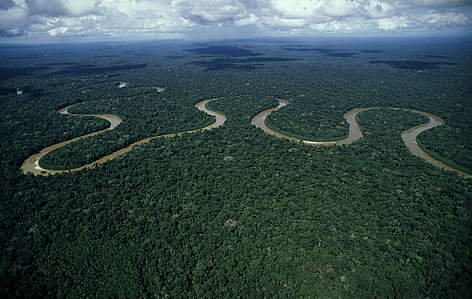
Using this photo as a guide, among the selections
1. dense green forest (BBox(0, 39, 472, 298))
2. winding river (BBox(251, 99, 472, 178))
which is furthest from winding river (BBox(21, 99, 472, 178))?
dense green forest (BBox(0, 39, 472, 298))

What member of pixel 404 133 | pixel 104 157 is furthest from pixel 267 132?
pixel 104 157

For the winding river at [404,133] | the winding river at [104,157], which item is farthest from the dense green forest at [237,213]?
the winding river at [404,133]

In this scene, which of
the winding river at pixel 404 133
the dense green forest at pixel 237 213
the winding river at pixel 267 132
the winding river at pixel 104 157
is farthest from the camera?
the winding river at pixel 404 133

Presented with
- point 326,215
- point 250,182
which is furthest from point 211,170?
point 326,215

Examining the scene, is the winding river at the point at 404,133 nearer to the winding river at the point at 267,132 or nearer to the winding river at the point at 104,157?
the winding river at the point at 267,132

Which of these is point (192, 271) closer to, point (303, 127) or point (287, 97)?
point (303, 127)

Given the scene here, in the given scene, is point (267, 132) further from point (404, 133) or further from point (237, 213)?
point (237, 213)

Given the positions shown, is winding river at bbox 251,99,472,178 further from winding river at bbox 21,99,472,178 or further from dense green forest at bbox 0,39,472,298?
dense green forest at bbox 0,39,472,298

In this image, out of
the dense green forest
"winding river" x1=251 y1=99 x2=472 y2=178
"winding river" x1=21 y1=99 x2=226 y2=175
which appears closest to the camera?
the dense green forest

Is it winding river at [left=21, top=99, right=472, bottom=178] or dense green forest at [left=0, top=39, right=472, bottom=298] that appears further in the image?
winding river at [left=21, top=99, right=472, bottom=178]

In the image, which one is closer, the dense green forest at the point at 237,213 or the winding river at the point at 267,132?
the dense green forest at the point at 237,213

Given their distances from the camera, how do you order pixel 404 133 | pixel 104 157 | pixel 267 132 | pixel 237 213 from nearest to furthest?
pixel 237 213 < pixel 104 157 < pixel 404 133 < pixel 267 132
